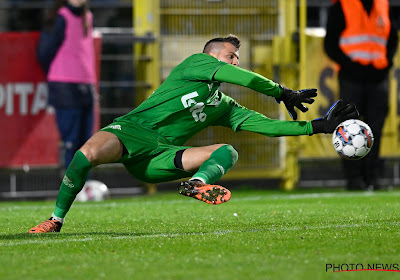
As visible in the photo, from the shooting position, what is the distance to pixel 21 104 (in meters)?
12.6

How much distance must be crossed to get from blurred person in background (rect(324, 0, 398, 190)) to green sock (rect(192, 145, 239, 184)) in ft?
18.6

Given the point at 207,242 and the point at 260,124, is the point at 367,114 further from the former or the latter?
the point at 207,242

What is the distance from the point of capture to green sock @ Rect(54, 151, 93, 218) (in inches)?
272

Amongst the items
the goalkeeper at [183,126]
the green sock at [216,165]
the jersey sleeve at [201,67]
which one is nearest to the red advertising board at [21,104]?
the goalkeeper at [183,126]

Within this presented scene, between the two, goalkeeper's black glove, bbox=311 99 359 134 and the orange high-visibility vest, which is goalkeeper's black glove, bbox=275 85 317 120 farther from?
the orange high-visibility vest

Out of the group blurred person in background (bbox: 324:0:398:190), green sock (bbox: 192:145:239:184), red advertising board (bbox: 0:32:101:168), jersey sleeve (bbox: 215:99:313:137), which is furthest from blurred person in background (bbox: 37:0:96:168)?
green sock (bbox: 192:145:239:184)

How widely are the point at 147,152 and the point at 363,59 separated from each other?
6100 mm

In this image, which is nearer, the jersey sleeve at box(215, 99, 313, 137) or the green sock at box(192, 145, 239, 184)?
the green sock at box(192, 145, 239, 184)

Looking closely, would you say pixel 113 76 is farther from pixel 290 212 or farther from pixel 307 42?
pixel 290 212

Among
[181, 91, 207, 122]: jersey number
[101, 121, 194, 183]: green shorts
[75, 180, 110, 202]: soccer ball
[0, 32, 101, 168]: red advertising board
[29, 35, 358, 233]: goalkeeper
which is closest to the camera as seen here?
[29, 35, 358, 233]: goalkeeper

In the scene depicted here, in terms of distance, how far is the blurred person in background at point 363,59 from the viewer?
12.5 metres

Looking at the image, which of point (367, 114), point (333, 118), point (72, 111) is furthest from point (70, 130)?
point (333, 118)

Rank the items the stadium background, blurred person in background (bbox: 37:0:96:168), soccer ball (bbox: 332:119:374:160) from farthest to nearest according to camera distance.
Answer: the stadium background < blurred person in background (bbox: 37:0:96:168) < soccer ball (bbox: 332:119:374:160)

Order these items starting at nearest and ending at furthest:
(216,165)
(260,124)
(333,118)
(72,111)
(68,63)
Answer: (216,165), (333,118), (260,124), (68,63), (72,111)
